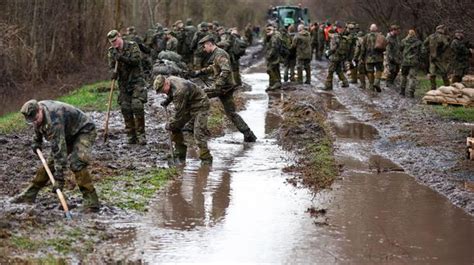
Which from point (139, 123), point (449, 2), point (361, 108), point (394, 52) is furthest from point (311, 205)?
point (394, 52)

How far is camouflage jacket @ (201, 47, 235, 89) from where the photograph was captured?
1416 cm

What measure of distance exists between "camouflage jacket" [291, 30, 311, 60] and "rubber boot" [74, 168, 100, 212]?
1620 cm

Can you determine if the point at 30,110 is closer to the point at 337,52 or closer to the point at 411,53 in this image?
the point at 411,53

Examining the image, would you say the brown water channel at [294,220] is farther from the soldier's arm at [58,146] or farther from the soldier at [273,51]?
the soldier at [273,51]

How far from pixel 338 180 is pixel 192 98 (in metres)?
2.71

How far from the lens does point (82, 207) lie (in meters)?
9.66

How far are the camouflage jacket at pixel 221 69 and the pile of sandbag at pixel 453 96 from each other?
818 cm

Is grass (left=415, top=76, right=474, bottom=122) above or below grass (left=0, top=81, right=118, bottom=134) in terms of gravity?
above

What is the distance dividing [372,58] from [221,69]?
10.7 metres

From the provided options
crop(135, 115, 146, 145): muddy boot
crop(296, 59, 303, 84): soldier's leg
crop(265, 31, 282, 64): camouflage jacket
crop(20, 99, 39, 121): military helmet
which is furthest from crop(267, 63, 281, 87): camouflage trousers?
crop(20, 99, 39, 121): military helmet

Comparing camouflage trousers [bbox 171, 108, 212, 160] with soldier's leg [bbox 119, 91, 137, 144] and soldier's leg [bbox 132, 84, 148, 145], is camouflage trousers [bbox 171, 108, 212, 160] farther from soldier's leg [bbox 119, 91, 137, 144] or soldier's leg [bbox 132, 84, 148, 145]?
soldier's leg [bbox 119, 91, 137, 144]

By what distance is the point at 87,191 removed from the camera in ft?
31.4

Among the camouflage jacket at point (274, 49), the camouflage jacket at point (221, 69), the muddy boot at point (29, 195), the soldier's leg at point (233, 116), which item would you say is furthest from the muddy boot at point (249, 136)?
the camouflage jacket at point (274, 49)

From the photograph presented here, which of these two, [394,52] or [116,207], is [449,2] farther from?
[116,207]
